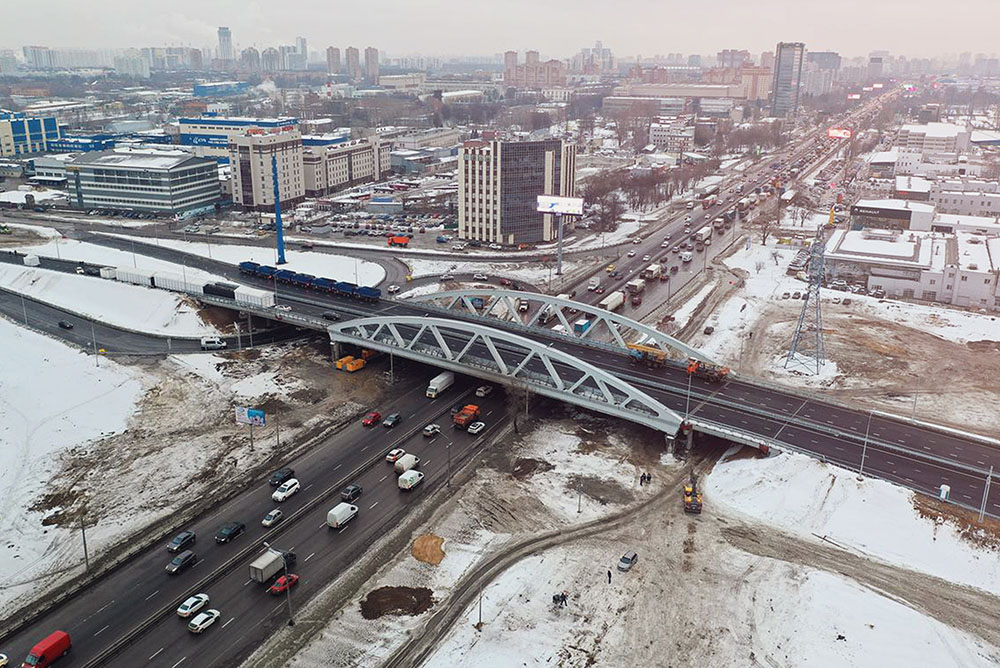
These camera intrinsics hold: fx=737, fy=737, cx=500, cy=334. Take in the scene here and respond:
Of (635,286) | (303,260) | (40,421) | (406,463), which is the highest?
(303,260)

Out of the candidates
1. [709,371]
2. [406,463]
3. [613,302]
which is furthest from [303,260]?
[709,371]

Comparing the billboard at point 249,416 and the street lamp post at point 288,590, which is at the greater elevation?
Answer: the billboard at point 249,416

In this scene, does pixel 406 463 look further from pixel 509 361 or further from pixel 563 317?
pixel 563 317

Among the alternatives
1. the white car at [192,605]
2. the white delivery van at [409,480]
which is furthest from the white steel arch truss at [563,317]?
the white car at [192,605]

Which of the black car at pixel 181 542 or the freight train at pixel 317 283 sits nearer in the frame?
the black car at pixel 181 542

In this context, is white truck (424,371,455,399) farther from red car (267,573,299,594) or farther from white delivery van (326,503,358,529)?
red car (267,573,299,594)

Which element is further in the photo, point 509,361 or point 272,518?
point 509,361

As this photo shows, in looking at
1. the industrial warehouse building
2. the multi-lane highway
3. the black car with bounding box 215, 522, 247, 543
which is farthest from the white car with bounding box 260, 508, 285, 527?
the industrial warehouse building

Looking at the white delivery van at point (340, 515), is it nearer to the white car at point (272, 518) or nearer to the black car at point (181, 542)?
the white car at point (272, 518)
